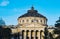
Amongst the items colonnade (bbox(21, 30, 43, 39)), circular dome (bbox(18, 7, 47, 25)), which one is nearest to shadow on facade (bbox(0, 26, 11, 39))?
colonnade (bbox(21, 30, 43, 39))

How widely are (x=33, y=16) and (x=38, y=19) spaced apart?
8.64 feet

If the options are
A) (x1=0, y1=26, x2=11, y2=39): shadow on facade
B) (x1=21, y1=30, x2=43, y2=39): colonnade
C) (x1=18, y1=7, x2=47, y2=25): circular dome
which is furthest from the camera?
(x1=18, y1=7, x2=47, y2=25): circular dome

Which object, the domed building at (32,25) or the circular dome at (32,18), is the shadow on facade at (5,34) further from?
the circular dome at (32,18)

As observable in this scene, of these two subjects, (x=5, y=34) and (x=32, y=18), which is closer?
(x=5, y=34)

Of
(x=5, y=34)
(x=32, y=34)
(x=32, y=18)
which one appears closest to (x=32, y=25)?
(x=32, y=34)

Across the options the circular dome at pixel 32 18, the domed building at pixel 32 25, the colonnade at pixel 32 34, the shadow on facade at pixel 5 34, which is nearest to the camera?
the shadow on facade at pixel 5 34

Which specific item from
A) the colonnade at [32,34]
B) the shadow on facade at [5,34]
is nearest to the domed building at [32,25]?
the colonnade at [32,34]

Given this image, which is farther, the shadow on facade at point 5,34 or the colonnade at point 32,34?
the colonnade at point 32,34

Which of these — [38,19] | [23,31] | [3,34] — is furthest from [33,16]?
[3,34]

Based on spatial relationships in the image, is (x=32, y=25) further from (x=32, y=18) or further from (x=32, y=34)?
(x=32, y=18)

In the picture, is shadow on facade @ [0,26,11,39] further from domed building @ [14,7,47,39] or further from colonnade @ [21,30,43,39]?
colonnade @ [21,30,43,39]

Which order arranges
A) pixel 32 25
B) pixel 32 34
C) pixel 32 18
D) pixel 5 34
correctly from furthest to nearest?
pixel 32 18
pixel 32 34
pixel 32 25
pixel 5 34

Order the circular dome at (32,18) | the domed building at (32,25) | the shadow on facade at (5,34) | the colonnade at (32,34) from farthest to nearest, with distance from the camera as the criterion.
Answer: the circular dome at (32,18)
the colonnade at (32,34)
the domed building at (32,25)
the shadow on facade at (5,34)

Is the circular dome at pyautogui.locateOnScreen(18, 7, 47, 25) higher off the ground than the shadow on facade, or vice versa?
the circular dome at pyautogui.locateOnScreen(18, 7, 47, 25)
